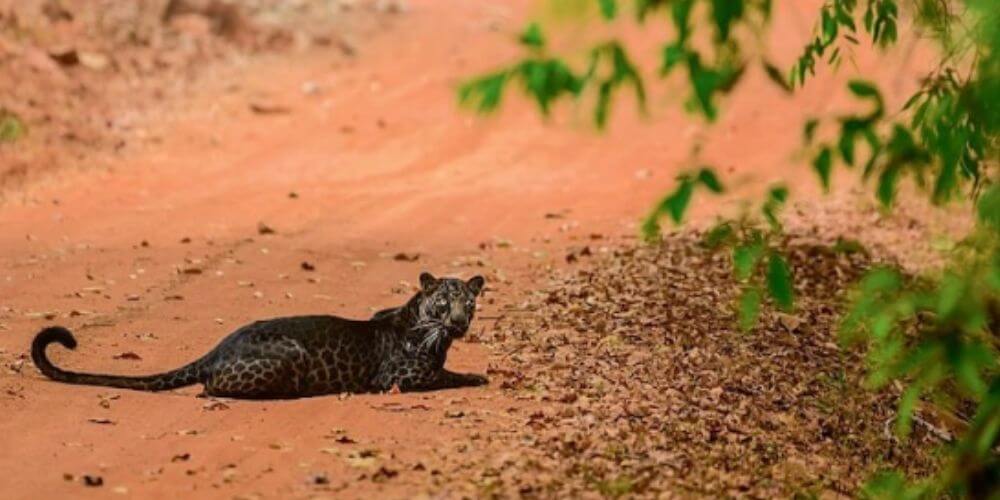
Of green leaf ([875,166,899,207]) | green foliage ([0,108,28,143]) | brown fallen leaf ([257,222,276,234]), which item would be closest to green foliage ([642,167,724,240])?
green leaf ([875,166,899,207])

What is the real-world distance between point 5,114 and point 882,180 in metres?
12.5

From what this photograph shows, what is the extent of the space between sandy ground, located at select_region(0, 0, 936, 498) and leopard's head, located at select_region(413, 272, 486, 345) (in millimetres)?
323

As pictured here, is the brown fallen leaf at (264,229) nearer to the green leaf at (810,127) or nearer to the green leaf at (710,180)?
the green leaf at (810,127)

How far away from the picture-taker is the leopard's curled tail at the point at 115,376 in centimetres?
836

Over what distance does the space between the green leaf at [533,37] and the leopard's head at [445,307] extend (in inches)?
172

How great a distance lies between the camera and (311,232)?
13.7 meters

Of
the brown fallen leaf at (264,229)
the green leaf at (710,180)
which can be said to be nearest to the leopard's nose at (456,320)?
the green leaf at (710,180)

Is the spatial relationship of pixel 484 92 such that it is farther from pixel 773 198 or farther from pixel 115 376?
pixel 115 376

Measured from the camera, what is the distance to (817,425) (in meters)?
8.98

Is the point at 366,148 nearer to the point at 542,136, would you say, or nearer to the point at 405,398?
the point at 542,136

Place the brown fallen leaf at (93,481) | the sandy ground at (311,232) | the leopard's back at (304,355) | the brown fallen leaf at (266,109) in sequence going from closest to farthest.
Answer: the brown fallen leaf at (93,481), the sandy ground at (311,232), the leopard's back at (304,355), the brown fallen leaf at (266,109)

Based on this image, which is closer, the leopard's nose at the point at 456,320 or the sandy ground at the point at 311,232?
the sandy ground at the point at 311,232

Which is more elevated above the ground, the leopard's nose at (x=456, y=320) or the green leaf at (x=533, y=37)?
the green leaf at (x=533, y=37)

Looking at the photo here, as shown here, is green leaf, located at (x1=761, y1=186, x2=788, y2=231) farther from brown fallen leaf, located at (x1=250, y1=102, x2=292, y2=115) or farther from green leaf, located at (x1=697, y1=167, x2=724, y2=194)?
brown fallen leaf, located at (x1=250, y1=102, x2=292, y2=115)
